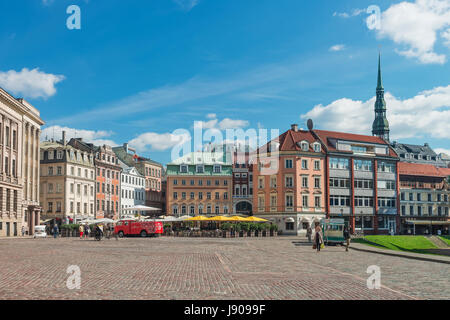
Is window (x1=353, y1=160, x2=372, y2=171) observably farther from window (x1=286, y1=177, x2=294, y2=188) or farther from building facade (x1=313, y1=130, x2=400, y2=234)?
window (x1=286, y1=177, x2=294, y2=188)

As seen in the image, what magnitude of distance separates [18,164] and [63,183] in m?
21.0

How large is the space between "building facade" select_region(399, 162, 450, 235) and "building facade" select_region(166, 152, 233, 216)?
3092 cm

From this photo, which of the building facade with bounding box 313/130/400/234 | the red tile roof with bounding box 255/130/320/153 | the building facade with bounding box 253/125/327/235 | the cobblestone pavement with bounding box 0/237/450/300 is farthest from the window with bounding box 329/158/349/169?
the cobblestone pavement with bounding box 0/237/450/300

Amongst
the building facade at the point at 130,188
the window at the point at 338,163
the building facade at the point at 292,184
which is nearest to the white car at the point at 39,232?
the building facade at the point at 292,184

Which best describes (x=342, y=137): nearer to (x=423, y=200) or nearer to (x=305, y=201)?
(x=305, y=201)

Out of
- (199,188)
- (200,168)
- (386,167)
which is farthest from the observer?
(200,168)

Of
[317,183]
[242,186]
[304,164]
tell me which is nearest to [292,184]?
[304,164]

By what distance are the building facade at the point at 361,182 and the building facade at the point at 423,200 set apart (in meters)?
5.81

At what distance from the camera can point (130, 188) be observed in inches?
4195

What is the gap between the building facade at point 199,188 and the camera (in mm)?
96875

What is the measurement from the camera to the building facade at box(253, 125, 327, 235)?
78.3 metres

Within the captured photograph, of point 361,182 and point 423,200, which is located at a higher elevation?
point 361,182

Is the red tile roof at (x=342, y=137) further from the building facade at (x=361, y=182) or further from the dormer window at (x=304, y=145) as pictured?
the dormer window at (x=304, y=145)
